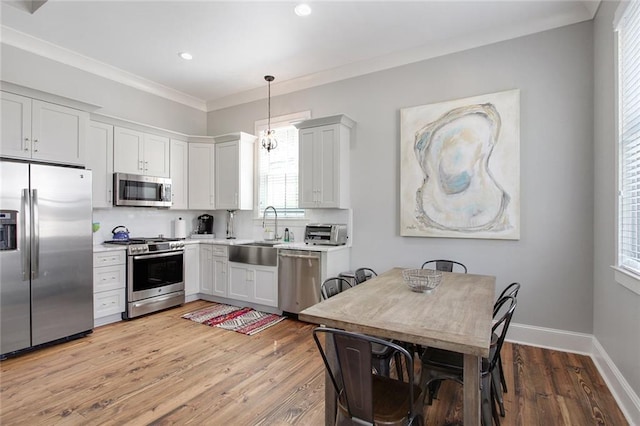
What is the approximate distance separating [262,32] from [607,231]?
373 cm

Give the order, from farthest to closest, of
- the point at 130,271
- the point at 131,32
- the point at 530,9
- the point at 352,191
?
the point at 352,191 < the point at 130,271 < the point at 131,32 < the point at 530,9

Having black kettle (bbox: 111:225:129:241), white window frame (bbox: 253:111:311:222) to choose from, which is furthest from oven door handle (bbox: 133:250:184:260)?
white window frame (bbox: 253:111:311:222)

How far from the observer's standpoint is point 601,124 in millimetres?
2822

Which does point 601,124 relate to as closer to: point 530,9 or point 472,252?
point 530,9

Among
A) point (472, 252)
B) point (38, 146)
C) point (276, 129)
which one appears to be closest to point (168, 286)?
point (38, 146)

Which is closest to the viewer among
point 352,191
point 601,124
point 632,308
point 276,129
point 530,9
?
point 632,308

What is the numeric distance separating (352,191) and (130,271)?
2.96 metres

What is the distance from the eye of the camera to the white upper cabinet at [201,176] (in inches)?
207

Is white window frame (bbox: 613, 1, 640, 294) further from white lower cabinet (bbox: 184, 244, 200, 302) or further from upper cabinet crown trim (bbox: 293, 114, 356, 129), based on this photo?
white lower cabinet (bbox: 184, 244, 200, 302)

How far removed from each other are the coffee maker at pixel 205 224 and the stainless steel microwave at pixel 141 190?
78 centimetres

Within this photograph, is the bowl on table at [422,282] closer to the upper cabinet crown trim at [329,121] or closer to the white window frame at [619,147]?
the white window frame at [619,147]

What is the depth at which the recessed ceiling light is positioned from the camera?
10.0 feet

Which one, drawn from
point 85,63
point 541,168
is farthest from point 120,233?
point 541,168

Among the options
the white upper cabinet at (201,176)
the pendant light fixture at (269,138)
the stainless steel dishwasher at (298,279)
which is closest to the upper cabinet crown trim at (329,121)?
the pendant light fixture at (269,138)
